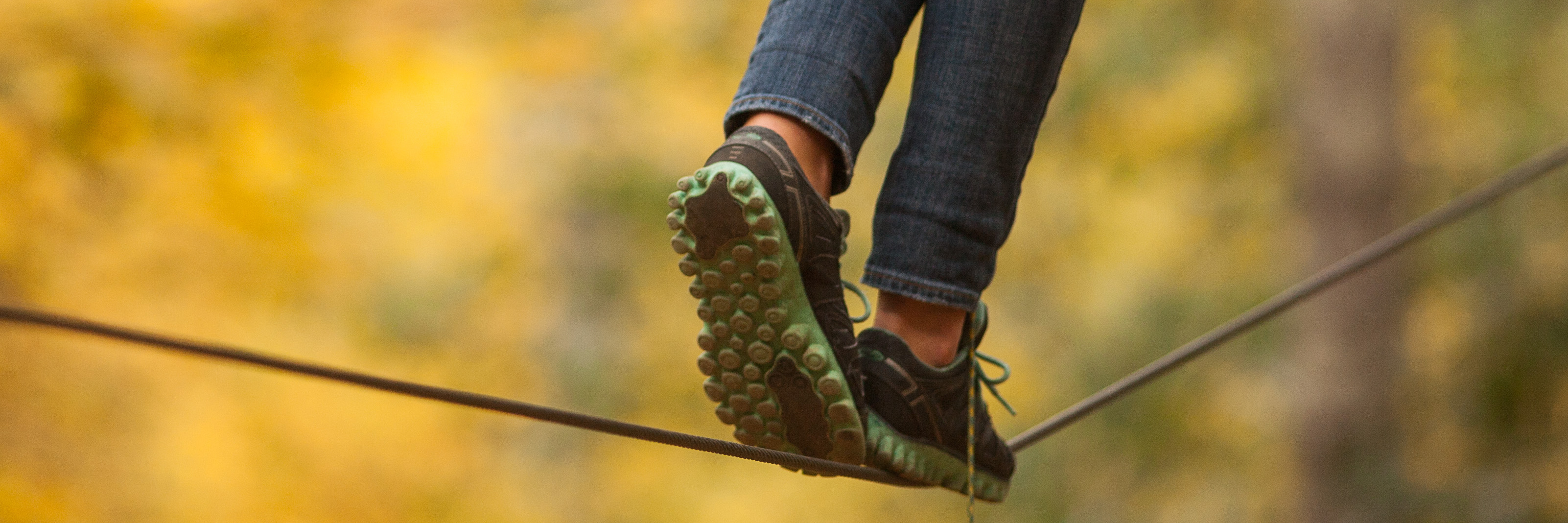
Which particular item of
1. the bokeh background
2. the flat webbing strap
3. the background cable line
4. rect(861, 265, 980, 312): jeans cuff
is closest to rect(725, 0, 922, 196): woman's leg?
rect(861, 265, 980, 312): jeans cuff

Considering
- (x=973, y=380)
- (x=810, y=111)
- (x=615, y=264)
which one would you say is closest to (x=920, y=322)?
(x=973, y=380)

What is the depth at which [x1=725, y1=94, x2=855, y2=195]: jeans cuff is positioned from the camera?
3.16 ft

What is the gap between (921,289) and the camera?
105cm

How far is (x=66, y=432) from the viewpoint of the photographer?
17.5ft

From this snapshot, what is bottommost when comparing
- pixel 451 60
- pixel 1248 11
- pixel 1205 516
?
pixel 1205 516

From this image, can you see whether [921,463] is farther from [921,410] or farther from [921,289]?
[921,289]

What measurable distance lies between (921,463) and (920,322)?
0.45 feet

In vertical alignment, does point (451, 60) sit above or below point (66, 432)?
above

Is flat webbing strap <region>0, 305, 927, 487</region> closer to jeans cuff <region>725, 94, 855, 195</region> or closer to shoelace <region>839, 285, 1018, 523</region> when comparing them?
shoelace <region>839, 285, 1018, 523</region>

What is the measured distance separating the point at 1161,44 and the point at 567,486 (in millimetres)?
4329

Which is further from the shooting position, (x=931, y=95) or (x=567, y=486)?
(x=567, y=486)

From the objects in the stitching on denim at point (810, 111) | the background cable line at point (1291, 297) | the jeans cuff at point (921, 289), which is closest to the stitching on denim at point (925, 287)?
the jeans cuff at point (921, 289)

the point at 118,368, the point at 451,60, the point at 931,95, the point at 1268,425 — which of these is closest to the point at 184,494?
the point at 118,368

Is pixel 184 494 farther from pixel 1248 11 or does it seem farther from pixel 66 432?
pixel 1248 11
